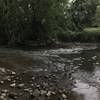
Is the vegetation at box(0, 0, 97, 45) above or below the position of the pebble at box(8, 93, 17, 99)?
above

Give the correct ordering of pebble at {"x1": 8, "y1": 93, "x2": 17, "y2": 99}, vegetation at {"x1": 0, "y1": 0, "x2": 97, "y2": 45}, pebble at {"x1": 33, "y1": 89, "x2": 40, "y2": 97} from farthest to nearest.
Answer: vegetation at {"x1": 0, "y1": 0, "x2": 97, "y2": 45}, pebble at {"x1": 33, "y1": 89, "x2": 40, "y2": 97}, pebble at {"x1": 8, "y1": 93, "x2": 17, "y2": 99}

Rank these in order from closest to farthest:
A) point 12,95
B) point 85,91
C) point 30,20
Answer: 1. point 12,95
2. point 85,91
3. point 30,20

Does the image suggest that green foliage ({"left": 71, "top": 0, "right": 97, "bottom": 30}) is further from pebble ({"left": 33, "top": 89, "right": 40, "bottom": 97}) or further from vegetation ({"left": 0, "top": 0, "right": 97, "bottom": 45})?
pebble ({"left": 33, "top": 89, "right": 40, "bottom": 97})

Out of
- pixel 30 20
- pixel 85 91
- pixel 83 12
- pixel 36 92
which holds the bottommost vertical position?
pixel 85 91

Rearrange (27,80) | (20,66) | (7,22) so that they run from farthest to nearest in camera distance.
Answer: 1. (7,22)
2. (20,66)
3. (27,80)

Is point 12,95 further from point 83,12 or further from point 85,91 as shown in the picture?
point 83,12

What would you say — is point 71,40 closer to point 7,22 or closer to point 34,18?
point 34,18

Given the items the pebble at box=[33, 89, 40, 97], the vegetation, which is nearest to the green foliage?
the vegetation

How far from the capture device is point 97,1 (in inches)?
1208

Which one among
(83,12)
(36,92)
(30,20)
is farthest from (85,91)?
(83,12)

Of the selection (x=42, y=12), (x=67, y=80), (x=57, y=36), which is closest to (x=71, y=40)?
(x=57, y=36)

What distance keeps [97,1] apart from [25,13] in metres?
13.2

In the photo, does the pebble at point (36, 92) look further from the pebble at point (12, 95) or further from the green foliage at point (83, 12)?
the green foliage at point (83, 12)

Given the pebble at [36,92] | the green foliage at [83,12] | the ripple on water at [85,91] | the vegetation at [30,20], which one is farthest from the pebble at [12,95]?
the green foliage at [83,12]
